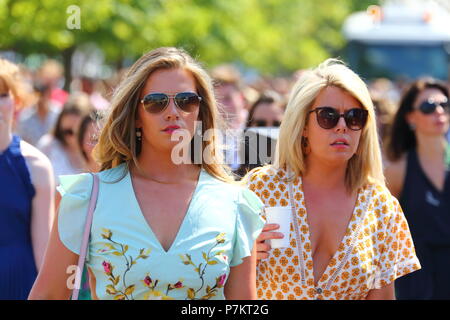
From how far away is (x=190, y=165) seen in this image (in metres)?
4.06

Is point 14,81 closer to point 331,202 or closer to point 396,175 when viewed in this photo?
point 331,202

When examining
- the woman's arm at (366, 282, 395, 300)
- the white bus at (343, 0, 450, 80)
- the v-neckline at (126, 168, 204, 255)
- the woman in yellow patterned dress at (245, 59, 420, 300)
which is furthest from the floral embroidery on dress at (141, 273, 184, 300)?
the white bus at (343, 0, 450, 80)

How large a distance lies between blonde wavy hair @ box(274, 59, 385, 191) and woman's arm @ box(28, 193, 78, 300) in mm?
1446

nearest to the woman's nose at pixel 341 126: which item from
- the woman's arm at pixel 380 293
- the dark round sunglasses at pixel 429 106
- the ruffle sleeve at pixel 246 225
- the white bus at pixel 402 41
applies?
the woman's arm at pixel 380 293

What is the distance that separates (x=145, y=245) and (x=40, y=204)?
188cm

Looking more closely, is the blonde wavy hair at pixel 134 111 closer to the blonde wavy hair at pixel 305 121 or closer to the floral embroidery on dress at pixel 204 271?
the floral embroidery on dress at pixel 204 271

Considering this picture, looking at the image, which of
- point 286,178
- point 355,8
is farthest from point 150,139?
point 355,8

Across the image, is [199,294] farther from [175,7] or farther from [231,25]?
[231,25]

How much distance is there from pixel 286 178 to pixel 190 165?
2.70 ft

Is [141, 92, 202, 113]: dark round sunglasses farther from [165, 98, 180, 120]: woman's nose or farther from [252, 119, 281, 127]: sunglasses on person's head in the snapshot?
[252, 119, 281, 127]: sunglasses on person's head

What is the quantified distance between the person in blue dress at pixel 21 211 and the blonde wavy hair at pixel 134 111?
1.41 m

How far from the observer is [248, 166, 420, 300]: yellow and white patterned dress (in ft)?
14.9

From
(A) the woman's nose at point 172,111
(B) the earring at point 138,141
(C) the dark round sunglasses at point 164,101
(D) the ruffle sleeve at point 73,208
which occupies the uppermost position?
(C) the dark round sunglasses at point 164,101

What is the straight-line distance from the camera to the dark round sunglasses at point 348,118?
4.72 m
